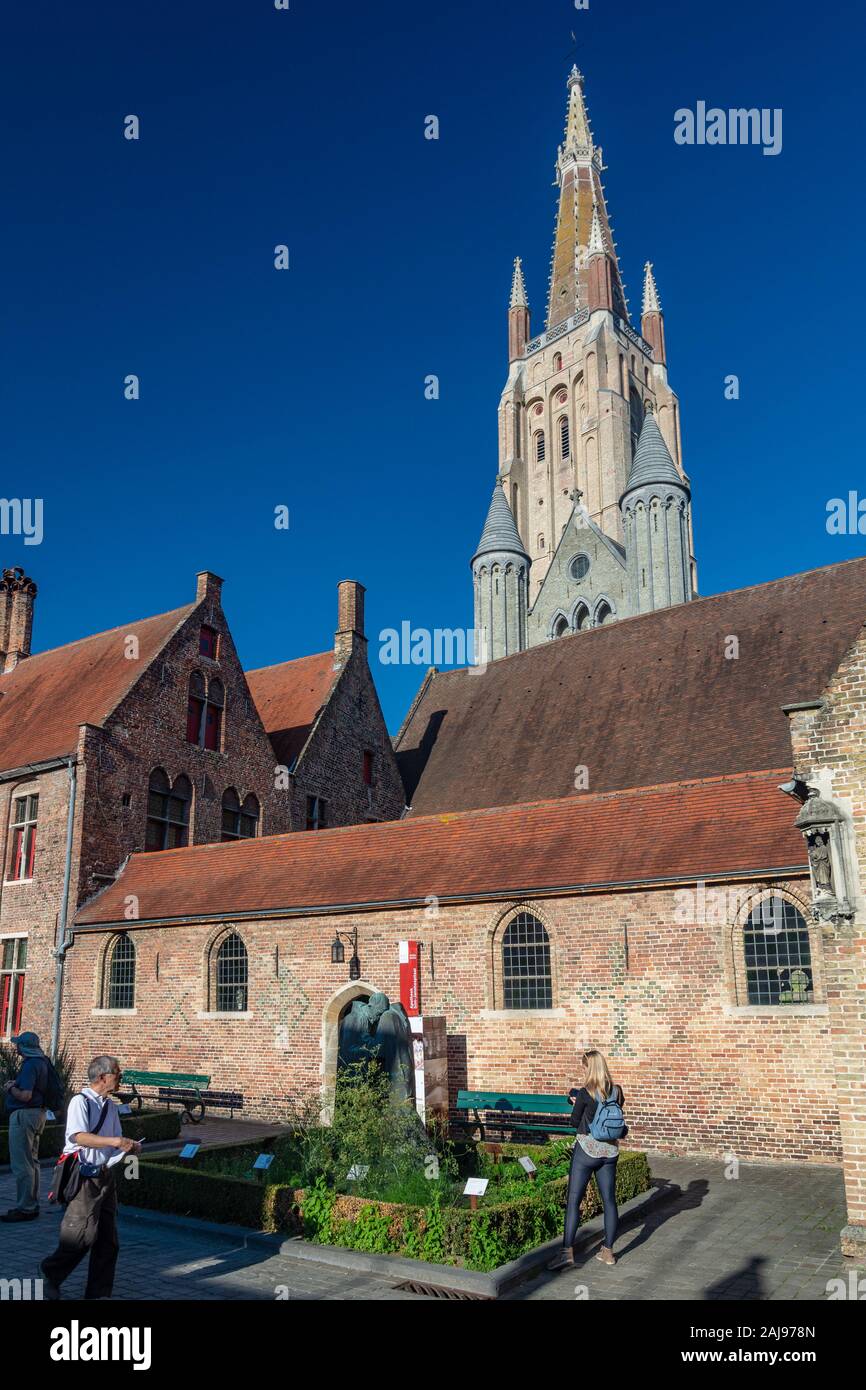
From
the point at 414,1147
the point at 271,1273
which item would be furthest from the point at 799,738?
the point at 271,1273

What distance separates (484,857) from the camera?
18.5 metres

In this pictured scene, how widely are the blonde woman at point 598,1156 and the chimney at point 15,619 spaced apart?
1076 inches

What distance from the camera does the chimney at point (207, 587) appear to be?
90.4 ft

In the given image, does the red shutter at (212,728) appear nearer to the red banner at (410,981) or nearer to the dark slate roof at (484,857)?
the dark slate roof at (484,857)

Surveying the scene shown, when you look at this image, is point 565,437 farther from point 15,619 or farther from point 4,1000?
point 4,1000

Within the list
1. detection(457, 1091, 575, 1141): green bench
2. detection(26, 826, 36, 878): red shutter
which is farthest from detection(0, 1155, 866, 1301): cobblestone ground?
detection(26, 826, 36, 878): red shutter

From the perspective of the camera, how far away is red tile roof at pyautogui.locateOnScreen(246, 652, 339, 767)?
3045 cm

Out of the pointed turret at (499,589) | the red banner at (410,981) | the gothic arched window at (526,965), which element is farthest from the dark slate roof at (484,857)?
the pointed turret at (499,589)

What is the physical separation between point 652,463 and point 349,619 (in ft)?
88.7

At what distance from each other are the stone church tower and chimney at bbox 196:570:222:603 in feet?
92.2

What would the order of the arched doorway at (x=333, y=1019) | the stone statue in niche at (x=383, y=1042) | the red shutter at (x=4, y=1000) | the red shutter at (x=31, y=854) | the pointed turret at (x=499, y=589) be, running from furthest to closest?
the pointed turret at (x=499, y=589)
the red shutter at (x=31, y=854)
the red shutter at (x=4, y=1000)
the arched doorway at (x=333, y=1019)
the stone statue in niche at (x=383, y=1042)

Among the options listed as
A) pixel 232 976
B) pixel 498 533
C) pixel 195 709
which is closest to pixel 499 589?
pixel 498 533
